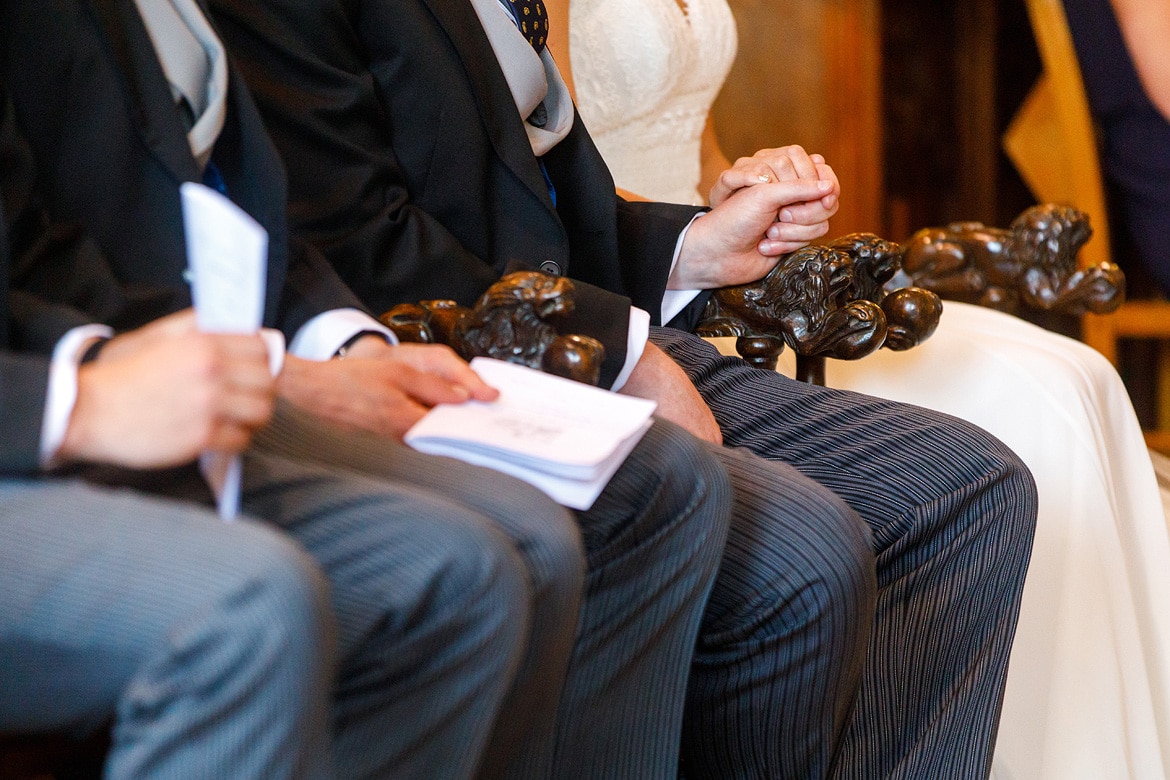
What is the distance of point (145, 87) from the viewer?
874mm

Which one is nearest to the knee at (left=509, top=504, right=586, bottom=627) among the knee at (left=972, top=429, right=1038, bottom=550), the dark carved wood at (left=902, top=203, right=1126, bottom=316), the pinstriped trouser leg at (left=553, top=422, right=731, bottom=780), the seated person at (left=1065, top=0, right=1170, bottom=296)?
the pinstriped trouser leg at (left=553, top=422, right=731, bottom=780)

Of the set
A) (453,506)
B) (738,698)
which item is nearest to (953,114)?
(738,698)

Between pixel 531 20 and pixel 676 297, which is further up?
pixel 531 20

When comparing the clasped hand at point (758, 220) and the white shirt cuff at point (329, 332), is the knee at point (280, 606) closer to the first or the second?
the white shirt cuff at point (329, 332)

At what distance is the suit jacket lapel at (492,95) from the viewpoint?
46.3 inches

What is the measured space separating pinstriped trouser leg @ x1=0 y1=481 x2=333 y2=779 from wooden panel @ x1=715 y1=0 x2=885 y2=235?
2433mm

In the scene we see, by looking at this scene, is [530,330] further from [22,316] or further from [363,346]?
[22,316]

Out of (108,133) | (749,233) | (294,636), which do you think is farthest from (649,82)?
(294,636)

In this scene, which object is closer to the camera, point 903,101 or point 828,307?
point 828,307

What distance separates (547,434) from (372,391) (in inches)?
5.6

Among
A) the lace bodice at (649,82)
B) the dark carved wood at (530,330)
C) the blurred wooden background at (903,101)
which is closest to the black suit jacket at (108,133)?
the dark carved wood at (530,330)

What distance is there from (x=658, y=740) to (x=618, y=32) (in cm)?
120

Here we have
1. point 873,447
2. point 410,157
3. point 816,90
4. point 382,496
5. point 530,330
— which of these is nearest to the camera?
point 382,496

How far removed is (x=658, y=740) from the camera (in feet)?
→ 2.77
